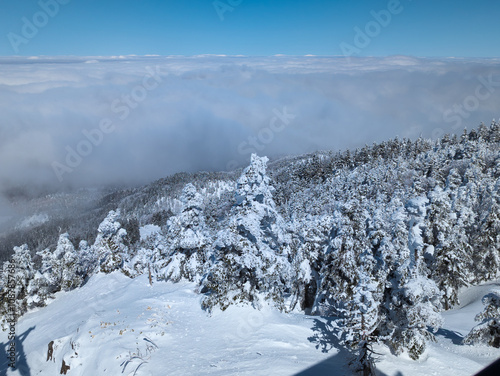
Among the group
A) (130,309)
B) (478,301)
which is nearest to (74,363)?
(130,309)

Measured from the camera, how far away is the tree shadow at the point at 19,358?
25628 millimetres

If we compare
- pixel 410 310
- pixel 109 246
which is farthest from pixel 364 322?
pixel 109 246

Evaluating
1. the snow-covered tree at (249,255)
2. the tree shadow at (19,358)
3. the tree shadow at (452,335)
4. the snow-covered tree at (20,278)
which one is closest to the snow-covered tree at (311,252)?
the snow-covered tree at (249,255)

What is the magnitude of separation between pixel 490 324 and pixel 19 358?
3919cm

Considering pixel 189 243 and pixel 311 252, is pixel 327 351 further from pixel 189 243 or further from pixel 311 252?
pixel 189 243

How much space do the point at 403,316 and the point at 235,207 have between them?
13.1 metres

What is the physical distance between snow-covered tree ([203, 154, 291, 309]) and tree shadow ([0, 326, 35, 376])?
669 inches

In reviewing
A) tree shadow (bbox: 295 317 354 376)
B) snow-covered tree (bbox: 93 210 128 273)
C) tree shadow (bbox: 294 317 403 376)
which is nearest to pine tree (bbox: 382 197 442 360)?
tree shadow (bbox: 294 317 403 376)

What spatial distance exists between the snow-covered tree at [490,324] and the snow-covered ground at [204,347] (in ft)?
2.39

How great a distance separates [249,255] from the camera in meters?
22.0

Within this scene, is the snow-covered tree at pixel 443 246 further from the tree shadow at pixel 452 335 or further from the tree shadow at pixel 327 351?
the tree shadow at pixel 327 351

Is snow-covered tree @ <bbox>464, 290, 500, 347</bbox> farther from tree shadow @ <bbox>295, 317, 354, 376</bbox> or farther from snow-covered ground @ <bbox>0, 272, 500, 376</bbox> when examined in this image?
tree shadow @ <bbox>295, 317, 354, 376</bbox>

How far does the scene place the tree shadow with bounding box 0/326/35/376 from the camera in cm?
2563

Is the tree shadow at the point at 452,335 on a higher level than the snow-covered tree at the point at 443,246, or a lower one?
lower
